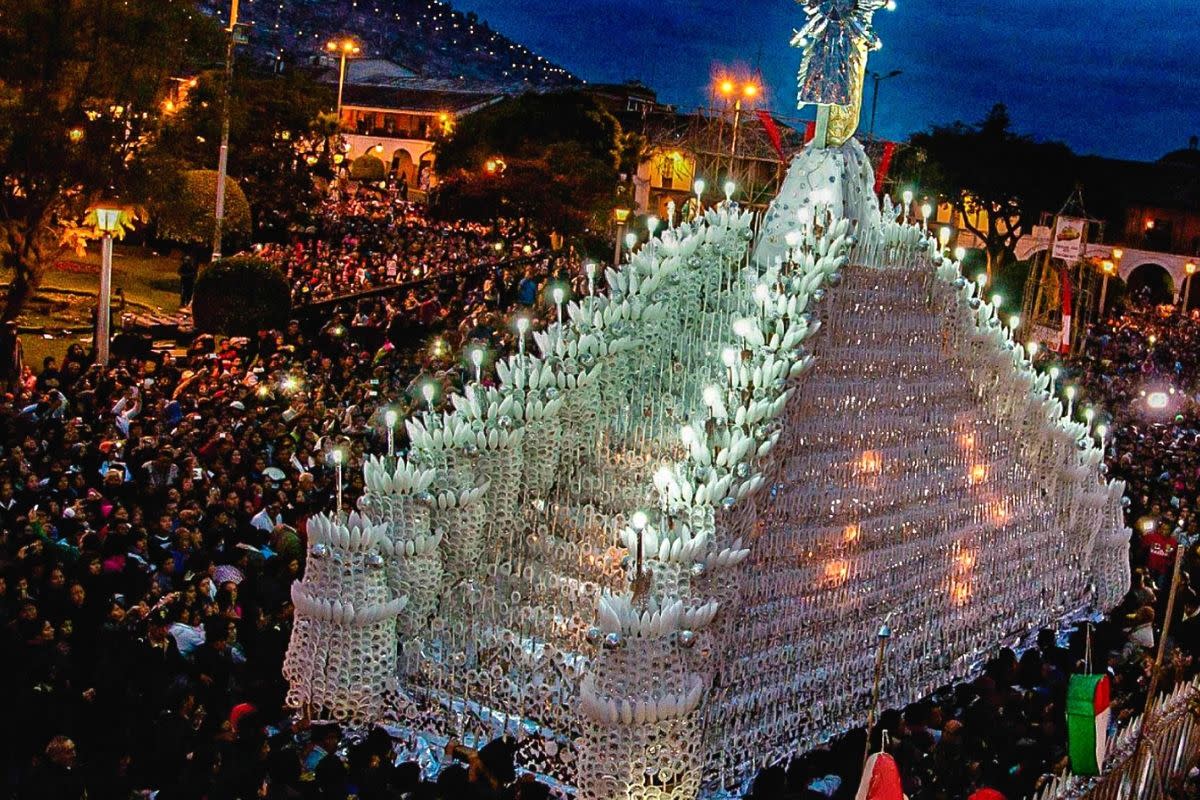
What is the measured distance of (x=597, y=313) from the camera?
11.5m

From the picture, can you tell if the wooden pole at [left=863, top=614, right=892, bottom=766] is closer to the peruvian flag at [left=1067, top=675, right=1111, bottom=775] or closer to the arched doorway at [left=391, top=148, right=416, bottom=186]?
the peruvian flag at [left=1067, top=675, right=1111, bottom=775]

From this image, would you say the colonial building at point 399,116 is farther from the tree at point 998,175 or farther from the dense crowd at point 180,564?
the dense crowd at point 180,564

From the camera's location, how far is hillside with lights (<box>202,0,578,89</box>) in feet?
486

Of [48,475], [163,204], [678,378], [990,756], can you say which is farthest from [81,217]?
[990,756]

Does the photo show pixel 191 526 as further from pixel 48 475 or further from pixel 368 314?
pixel 368 314

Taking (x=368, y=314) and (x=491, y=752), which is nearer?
(x=491, y=752)

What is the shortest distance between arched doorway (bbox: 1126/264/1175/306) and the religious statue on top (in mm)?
44658

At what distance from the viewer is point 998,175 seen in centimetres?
5634

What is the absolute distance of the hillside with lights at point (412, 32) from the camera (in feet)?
486

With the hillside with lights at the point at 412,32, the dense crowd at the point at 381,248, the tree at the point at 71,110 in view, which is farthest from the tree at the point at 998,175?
the hillside with lights at the point at 412,32

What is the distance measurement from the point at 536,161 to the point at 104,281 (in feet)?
68.1

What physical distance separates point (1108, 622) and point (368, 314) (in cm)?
1583

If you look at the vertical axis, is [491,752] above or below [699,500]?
below

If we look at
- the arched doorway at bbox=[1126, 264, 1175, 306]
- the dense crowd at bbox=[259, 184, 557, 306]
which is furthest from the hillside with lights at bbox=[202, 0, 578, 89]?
the dense crowd at bbox=[259, 184, 557, 306]
